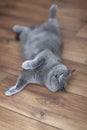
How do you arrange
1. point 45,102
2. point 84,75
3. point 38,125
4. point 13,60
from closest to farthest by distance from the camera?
point 38,125
point 45,102
point 84,75
point 13,60

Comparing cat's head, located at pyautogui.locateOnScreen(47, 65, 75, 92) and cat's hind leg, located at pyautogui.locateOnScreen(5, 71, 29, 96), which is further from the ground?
cat's head, located at pyautogui.locateOnScreen(47, 65, 75, 92)

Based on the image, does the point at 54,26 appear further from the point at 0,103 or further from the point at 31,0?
the point at 31,0

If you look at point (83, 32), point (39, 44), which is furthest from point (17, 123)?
point (83, 32)

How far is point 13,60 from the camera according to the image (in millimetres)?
1541

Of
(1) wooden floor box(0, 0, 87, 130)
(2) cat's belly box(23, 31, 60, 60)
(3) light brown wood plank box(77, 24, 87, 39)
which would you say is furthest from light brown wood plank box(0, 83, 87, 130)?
(3) light brown wood plank box(77, 24, 87, 39)

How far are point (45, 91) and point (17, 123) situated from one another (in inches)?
9.9

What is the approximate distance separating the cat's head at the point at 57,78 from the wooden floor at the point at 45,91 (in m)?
0.06

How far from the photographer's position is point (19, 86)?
1274 mm

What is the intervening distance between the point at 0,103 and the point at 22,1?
A: 148cm

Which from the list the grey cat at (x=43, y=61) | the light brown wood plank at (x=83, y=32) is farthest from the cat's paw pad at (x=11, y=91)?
the light brown wood plank at (x=83, y=32)

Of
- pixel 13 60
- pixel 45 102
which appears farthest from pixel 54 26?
pixel 45 102

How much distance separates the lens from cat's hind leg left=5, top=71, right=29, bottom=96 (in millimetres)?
1257

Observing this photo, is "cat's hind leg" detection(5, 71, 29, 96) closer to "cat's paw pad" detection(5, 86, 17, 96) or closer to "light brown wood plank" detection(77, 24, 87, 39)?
"cat's paw pad" detection(5, 86, 17, 96)

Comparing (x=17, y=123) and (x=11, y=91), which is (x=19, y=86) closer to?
(x=11, y=91)
